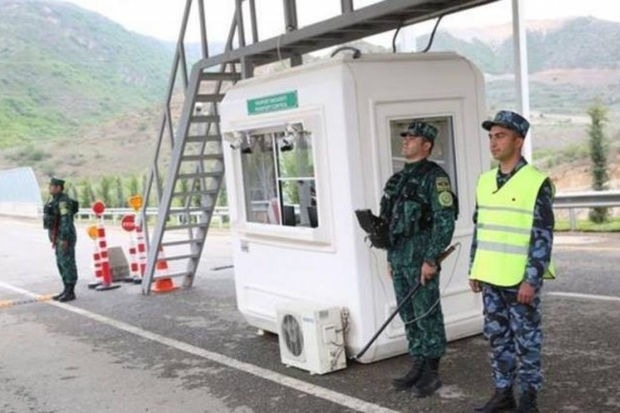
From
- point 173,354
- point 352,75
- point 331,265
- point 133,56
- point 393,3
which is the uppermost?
point 133,56

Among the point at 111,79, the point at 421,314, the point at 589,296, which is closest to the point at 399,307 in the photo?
the point at 421,314

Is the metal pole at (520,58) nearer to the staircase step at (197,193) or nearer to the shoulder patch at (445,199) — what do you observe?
the staircase step at (197,193)

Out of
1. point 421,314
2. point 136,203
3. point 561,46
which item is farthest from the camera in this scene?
point 561,46

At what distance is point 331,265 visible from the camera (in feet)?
20.6

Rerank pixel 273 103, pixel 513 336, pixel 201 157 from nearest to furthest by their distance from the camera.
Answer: pixel 513 336 < pixel 273 103 < pixel 201 157

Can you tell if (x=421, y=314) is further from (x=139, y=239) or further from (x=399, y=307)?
(x=139, y=239)

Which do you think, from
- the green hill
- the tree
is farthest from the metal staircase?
the green hill

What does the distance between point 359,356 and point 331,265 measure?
0.78 meters

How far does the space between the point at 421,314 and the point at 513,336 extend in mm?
927

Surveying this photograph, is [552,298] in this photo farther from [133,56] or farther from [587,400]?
[133,56]

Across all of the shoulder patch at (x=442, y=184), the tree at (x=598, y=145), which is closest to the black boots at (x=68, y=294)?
the shoulder patch at (x=442, y=184)

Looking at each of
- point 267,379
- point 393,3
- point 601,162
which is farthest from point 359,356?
point 601,162

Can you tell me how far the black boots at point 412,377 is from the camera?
17.8 ft

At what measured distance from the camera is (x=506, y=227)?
4.49 meters
